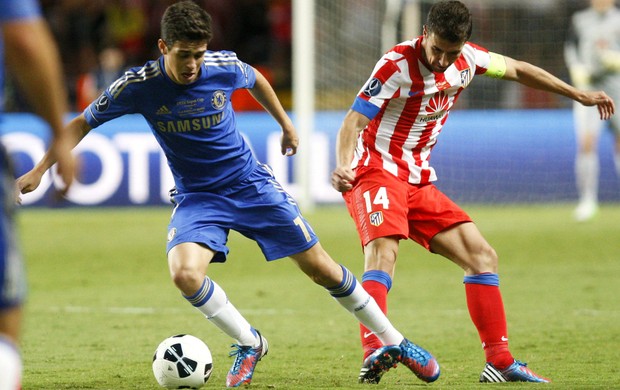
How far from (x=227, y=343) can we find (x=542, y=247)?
566 centimetres

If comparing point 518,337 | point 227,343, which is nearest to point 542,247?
point 518,337

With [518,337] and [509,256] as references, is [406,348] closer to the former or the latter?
[518,337]

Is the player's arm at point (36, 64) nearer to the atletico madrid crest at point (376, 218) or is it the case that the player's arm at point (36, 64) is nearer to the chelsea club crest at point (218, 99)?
the chelsea club crest at point (218, 99)

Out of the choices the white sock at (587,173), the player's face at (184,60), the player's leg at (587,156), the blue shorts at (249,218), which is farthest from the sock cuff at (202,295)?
the white sock at (587,173)

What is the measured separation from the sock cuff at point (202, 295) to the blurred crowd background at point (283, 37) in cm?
989

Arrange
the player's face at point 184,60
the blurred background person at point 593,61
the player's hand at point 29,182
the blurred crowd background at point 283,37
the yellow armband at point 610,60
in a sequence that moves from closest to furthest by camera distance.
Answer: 1. the player's hand at point 29,182
2. the player's face at point 184,60
3. the blurred background person at point 593,61
4. the yellow armband at point 610,60
5. the blurred crowd background at point 283,37

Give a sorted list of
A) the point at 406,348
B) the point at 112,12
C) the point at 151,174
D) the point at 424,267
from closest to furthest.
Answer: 1. the point at 406,348
2. the point at 424,267
3. the point at 151,174
4. the point at 112,12

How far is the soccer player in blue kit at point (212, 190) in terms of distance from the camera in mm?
5227

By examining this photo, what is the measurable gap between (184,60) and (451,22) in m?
1.29

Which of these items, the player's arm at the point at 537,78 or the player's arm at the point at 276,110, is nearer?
the player's arm at the point at 276,110

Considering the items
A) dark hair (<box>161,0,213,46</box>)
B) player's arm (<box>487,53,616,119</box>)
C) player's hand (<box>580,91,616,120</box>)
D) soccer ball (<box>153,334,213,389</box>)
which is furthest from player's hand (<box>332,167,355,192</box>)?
player's hand (<box>580,91,616,120</box>)

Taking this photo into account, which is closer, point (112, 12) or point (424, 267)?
point (424, 267)

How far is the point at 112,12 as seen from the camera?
1980 centimetres

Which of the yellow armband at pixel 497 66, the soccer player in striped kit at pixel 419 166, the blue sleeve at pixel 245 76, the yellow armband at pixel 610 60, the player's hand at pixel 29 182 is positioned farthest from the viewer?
the yellow armband at pixel 610 60
